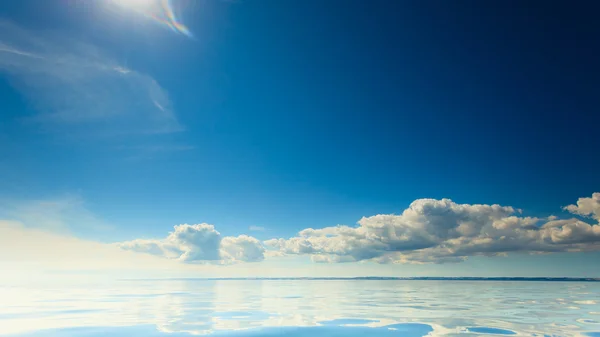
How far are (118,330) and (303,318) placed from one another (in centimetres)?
1809

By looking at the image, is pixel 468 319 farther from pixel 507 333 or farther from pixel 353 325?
pixel 353 325

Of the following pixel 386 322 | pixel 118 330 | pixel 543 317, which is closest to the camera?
pixel 118 330

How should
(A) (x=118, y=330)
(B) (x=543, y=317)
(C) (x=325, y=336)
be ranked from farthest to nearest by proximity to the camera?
(B) (x=543, y=317), (A) (x=118, y=330), (C) (x=325, y=336)

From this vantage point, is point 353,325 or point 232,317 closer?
point 353,325

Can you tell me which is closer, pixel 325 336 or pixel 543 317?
pixel 325 336

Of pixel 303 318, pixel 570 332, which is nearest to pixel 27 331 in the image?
pixel 303 318

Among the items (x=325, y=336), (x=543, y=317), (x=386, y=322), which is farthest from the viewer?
(x=543, y=317)

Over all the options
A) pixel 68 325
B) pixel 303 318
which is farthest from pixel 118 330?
pixel 303 318

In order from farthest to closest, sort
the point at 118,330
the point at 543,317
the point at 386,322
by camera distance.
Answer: the point at 543,317, the point at 386,322, the point at 118,330

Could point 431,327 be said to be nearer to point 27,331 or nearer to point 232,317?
point 232,317

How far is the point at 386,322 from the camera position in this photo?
3684cm

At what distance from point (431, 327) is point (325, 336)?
1037 centimetres

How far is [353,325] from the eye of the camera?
1382 inches

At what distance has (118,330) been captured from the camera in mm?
33000
